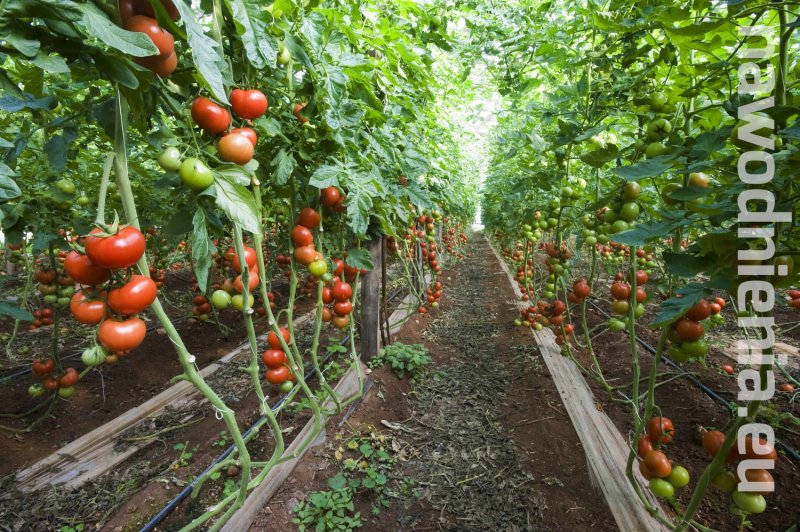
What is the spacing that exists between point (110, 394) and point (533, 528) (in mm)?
3468

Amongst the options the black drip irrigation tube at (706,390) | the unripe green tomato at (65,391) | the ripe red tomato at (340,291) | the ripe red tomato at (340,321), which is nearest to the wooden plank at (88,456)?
the unripe green tomato at (65,391)

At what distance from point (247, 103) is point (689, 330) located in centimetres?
152

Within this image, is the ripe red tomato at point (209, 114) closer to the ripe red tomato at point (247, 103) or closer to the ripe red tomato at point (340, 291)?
the ripe red tomato at point (247, 103)

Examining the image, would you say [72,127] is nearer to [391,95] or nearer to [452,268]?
[391,95]

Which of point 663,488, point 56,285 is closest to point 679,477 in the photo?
point 663,488

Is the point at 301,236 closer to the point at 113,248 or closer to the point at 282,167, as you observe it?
the point at 282,167

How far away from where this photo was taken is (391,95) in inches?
82.5

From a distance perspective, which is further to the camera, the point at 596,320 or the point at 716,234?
the point at 596,320

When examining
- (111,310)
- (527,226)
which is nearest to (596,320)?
(527,226)

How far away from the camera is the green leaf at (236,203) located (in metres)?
0.85

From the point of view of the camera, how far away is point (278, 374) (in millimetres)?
1749

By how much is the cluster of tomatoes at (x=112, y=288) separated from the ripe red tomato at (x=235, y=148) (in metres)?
0.31

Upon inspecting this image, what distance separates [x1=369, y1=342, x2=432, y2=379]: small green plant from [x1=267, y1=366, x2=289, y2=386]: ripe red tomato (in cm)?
138

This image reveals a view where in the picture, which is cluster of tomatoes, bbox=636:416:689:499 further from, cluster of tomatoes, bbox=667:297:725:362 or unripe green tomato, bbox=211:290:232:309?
unripe green tomato, bbox=211:290:232:309
